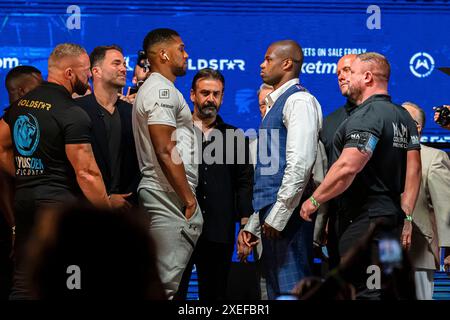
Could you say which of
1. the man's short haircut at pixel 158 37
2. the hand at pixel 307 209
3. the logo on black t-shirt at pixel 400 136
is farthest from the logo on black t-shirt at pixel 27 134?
the logo on black t-shirt at pixel 400 136

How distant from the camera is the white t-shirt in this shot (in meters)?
4.40

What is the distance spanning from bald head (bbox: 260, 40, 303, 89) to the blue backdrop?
1.50m

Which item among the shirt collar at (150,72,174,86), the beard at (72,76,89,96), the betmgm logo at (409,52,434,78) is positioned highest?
the betmgm logo at (409,52,434,78)

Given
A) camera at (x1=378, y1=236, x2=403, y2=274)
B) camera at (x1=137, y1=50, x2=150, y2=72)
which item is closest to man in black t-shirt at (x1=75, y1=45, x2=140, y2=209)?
camera at (x1=137, y1=50, x2=150, y2=72)

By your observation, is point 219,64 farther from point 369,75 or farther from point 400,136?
point 400,136

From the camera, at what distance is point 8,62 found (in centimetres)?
623

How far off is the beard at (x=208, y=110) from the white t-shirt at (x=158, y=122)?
709 millimetres

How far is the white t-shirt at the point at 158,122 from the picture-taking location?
4.40m

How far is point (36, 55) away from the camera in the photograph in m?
6.29

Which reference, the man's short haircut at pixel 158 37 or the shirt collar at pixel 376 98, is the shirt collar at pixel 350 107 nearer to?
the shirt collar at pixel 376 98

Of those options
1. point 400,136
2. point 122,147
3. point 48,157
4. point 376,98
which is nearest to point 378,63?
point 376,98

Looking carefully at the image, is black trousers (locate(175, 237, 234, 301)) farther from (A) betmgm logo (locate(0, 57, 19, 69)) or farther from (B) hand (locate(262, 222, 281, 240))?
(A) betmgm logo (locate(0, 57, 19, 69))

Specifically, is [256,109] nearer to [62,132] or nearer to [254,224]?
[254,224]

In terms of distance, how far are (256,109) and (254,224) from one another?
1.79 meters
